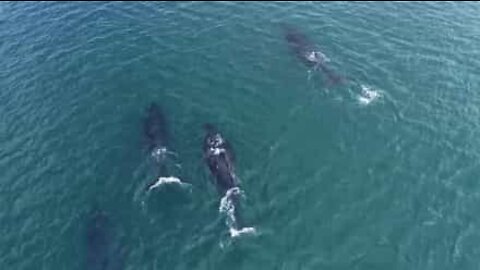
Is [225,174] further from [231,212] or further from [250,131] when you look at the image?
[250,131]

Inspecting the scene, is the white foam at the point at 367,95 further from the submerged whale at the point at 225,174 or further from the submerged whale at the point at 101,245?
the submerged whale at the point at 101,245

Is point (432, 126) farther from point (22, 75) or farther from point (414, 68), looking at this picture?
point (22, 75)

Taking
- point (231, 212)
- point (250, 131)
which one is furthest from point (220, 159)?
point (231, 212)

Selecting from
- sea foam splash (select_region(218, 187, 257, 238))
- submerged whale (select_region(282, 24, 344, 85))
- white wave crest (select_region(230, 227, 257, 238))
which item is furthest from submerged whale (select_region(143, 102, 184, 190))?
submerged whale (select_region(282, 24, 344, 85))

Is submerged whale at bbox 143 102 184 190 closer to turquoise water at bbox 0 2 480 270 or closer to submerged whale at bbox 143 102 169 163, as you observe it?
submerged whale at bbox 143 102 169 163

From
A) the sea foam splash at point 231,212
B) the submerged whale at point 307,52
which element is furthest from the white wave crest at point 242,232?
the submerged whale at point 307,52

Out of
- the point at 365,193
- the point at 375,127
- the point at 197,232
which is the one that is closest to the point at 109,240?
the point at 197,232

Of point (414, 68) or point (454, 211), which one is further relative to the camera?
point (414, 68)

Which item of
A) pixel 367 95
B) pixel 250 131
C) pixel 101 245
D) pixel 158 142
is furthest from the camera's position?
pixel 367 95
